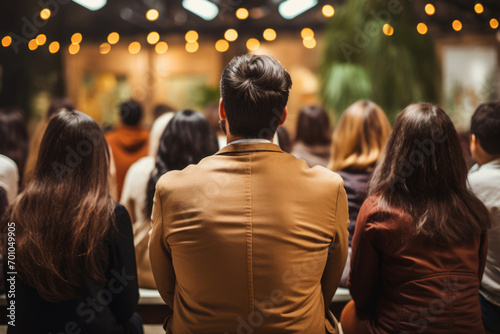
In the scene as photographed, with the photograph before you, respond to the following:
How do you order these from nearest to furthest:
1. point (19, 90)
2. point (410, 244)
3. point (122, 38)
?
point (410, 244), point (19, 90), point (122, 38)

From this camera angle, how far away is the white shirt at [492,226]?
196cm

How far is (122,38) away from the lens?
7223 millimetres

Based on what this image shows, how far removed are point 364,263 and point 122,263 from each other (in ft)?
Answer: 2.79

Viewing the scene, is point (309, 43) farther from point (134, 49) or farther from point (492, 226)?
point (492, 226)

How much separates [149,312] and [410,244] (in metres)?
1.35

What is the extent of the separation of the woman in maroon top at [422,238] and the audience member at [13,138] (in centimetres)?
254

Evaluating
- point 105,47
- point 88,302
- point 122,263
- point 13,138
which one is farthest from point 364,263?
point 105,47

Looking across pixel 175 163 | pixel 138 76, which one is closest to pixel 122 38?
pixel 138 76

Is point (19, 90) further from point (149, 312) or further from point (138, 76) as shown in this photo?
point (149, 312)

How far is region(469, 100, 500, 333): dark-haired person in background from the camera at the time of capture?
6.43ft

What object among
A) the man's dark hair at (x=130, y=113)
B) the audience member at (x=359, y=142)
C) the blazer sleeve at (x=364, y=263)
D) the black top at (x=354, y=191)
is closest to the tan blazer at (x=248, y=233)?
the blazer sleeve at (x=364, y=263)

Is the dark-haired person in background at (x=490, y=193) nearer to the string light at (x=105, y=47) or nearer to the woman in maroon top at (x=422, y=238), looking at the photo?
the woman in maroon top at (x=422, y=238)

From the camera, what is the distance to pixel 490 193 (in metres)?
1.97

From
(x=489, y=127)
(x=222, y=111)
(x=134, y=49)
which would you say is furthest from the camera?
(x=134, y=49)
